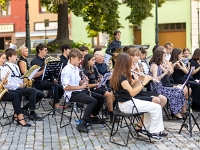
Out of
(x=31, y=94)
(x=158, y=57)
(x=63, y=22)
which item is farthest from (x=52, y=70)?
(x=63, y=22)

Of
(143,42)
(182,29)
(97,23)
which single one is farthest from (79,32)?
(97,23)

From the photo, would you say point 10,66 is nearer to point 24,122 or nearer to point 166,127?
point 24,122

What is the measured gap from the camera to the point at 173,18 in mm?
34031

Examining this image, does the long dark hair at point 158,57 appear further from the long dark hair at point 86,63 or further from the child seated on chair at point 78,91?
the child seated on chair at point 78,91

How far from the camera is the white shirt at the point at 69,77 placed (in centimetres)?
970

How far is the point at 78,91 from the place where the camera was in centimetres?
976

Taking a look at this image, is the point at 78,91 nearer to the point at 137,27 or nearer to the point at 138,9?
the point at 138,9

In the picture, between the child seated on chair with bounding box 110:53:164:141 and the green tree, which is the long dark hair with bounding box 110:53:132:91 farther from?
the green tree

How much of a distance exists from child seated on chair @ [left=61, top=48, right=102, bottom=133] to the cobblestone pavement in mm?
246

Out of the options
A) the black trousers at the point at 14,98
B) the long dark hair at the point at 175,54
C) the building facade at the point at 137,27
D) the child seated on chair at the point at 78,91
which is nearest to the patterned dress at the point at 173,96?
the long dark hair at the point at 175,54

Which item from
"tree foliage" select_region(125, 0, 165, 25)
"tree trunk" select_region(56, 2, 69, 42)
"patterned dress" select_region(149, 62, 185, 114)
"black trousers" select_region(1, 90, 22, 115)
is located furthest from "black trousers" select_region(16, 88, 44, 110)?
"tree foliage" select_region(125, 0, 165, 25)

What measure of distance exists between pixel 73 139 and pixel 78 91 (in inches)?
50.3

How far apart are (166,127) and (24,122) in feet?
9.45

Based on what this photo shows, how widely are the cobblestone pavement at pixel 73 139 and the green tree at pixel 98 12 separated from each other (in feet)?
30.1
